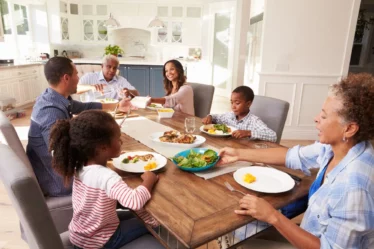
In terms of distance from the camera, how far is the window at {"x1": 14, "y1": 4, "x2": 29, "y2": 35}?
5.84 metres

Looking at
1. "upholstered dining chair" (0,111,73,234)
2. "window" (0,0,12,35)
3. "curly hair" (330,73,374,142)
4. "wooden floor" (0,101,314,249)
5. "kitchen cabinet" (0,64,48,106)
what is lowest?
"wooden floor" (0,101,314,249)

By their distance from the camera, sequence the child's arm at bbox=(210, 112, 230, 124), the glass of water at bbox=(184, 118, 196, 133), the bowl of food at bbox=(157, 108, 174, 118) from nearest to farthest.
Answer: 1. the glass of water at bbox=(184, 118, 196, 133)
2. the child's arm at bbox=(210, 112, 230, 124)
3. the bowl of food at bbox=(157, 108, 174, 118)

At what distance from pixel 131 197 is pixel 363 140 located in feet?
2.74

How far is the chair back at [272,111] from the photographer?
2.03m

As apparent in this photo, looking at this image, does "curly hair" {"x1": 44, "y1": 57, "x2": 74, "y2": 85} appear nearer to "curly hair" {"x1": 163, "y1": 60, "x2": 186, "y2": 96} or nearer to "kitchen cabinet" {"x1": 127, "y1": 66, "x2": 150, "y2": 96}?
"curly hair" {"x1": 163, "y1": 60, "x2": 186, "y2": 96}

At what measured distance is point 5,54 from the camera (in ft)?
18.7

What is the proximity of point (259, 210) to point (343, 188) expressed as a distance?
27 centimetres

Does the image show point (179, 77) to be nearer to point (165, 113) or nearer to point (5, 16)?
point (165, 113)

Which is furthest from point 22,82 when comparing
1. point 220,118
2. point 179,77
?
point 220,118

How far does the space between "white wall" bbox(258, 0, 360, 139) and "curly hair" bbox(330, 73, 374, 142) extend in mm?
3041

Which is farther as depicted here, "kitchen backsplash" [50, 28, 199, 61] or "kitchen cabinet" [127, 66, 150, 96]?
"kitchen backsplash" [50, 28, 199, 61]

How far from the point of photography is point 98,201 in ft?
3.48

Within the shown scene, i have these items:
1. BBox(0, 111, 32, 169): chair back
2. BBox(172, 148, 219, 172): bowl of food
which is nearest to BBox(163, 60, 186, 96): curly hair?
BBox(172, 148, 219, 172): bowl of food

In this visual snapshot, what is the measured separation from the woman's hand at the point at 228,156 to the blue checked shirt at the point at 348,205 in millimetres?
444
